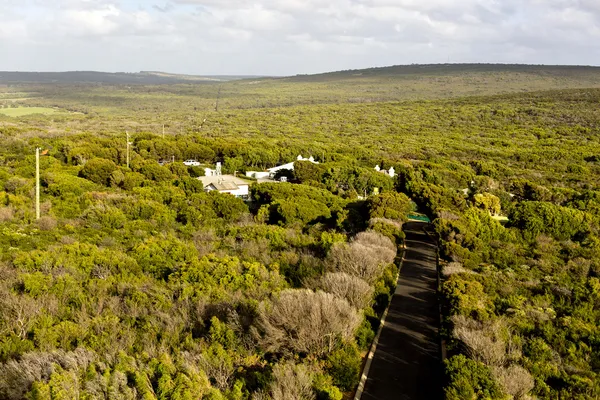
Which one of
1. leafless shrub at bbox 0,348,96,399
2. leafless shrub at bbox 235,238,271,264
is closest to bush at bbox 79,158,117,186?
leafless shrub at bbox 235,238,271,264

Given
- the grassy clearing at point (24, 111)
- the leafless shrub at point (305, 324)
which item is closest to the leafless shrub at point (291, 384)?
the leafless shrub at point (305, 324)

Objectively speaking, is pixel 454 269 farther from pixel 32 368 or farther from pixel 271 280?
pixel 32 368

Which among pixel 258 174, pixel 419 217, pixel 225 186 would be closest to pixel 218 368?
pixel 419 217

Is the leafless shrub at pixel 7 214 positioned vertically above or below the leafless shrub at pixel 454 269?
above

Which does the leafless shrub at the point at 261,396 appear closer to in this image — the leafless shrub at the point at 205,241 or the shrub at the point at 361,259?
the shrub at the point at 361,259

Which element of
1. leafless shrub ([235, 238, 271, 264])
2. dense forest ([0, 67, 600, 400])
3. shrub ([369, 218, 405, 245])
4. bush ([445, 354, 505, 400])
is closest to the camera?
bush ([445, 354, 505, 400])

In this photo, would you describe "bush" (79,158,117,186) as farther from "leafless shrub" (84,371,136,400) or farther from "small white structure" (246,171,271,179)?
"leafless shrub" (84,371,136,400)
